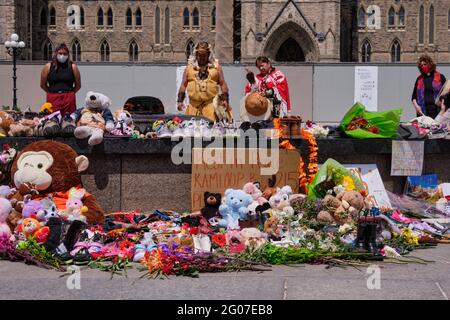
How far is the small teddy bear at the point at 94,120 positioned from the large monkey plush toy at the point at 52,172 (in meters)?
0.53

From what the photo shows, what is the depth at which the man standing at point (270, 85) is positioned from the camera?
12.0 metres

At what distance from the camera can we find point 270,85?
12.3m

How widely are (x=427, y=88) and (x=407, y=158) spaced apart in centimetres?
299

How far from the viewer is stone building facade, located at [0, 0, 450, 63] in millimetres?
59375

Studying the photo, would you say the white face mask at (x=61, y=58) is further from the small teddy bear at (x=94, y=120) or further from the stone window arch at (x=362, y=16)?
the stone window arch at (x=362, y=16)

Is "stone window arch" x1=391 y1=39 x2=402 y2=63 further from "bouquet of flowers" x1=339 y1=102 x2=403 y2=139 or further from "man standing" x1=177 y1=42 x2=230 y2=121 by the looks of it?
"bouquet of flowers" x1=339 y1=102 x2=403 y2=139

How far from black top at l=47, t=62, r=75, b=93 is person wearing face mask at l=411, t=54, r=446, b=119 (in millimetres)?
5411

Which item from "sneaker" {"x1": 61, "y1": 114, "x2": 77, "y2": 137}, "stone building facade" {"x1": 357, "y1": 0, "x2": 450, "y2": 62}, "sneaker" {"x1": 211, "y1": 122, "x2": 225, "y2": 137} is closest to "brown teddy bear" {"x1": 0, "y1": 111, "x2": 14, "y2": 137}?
"sneaker" {"x1": 61, "y1": 114, "x2": 77, "y2": 137}

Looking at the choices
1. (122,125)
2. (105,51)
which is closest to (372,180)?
(122,125)

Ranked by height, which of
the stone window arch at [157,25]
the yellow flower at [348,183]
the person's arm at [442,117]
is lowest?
the yellow flower at [348,183]

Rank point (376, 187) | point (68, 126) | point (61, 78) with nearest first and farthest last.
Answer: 1. point (68, 126)
2. point (376, 187)
3. point (61, 78)

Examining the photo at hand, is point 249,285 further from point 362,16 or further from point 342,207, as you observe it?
point 362,16

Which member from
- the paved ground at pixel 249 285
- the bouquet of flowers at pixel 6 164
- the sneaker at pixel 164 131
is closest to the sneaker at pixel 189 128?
the sneaker at pixel 164 131

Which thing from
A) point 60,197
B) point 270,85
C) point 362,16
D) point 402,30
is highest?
point 362,16
